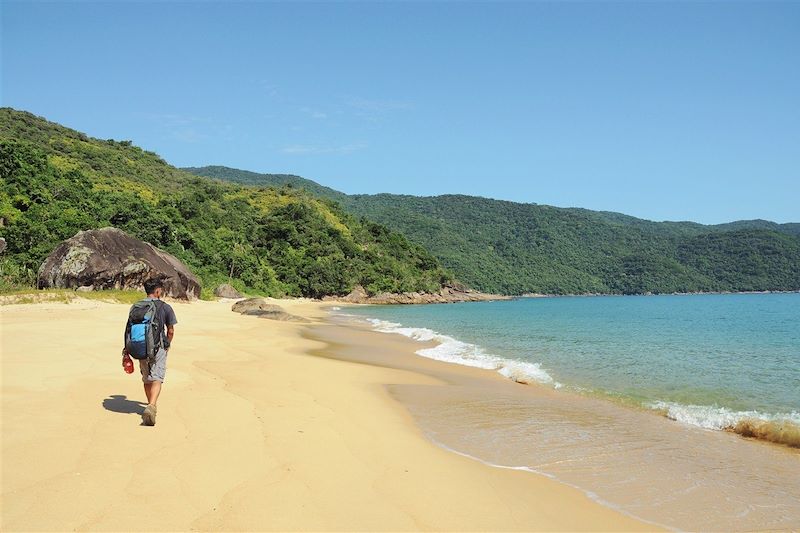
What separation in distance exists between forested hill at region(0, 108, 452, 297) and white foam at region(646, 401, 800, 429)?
24916 millimetres

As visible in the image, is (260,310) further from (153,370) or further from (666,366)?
(153,370)

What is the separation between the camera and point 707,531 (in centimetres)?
466

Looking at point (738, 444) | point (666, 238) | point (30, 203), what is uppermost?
point (666, 238)

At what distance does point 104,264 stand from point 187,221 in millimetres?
38545

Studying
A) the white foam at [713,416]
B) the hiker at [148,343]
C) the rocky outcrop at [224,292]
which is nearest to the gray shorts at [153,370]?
the hiker at [148,343]

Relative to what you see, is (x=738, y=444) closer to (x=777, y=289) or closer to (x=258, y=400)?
(x=258, y=400)

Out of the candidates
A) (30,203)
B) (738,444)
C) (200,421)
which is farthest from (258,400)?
(30,203)

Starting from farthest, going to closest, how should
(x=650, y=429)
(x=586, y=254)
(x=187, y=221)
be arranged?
(x=586, y=254) < (x=187, y=221) < (x=650, y=429)

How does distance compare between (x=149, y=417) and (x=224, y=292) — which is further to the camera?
(x=224, y=292)

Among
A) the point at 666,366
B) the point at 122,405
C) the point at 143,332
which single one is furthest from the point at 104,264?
the point at 666,366

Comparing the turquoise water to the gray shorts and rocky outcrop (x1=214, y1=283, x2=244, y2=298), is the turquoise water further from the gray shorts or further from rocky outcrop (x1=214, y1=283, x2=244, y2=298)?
rocky outcrop (x1=214, y1=283, x2=244, y2=298)

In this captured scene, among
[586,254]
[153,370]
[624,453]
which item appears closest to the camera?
[153,370]

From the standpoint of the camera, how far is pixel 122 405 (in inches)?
271

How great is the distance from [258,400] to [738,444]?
25.1 ft
